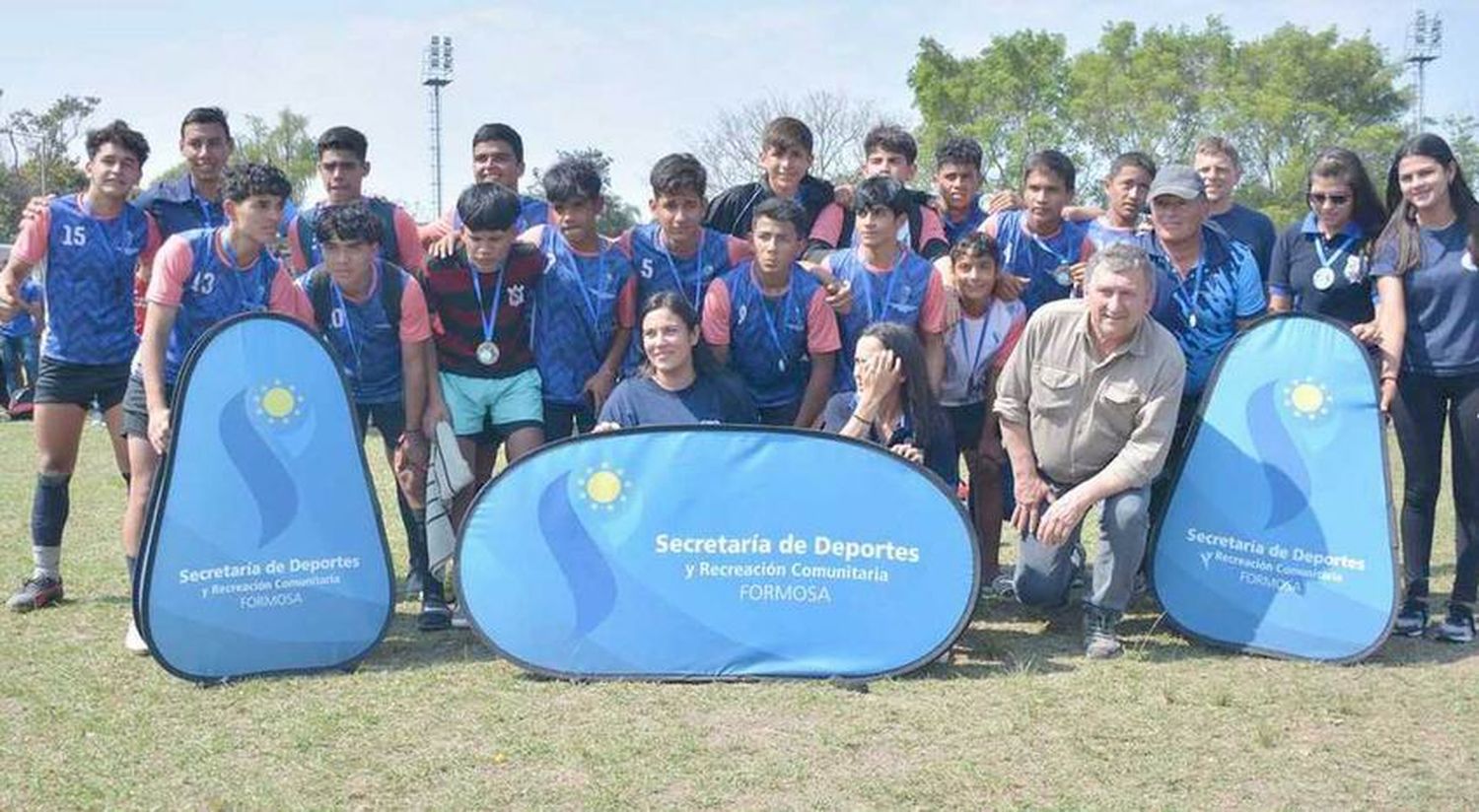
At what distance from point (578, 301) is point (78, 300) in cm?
221

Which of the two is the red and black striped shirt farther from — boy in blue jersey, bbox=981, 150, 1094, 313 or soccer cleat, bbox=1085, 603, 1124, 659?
soccer cleat, bbox=1085, 603, 1124, 659

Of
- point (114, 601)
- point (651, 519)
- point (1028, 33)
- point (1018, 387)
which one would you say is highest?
point (1028, 33)

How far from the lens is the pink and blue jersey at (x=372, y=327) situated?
17.6ft

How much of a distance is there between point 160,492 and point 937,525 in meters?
2.75

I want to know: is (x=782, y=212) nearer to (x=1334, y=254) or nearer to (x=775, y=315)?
(x=775, y=315)

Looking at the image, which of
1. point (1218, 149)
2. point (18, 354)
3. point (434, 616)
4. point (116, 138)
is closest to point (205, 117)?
point (116, 138)

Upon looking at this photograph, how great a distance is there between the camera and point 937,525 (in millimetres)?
4691

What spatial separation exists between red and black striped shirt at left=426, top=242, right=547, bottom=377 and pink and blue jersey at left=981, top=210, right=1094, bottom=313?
2229mm

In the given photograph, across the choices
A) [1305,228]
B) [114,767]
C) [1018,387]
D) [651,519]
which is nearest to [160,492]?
[114,767]

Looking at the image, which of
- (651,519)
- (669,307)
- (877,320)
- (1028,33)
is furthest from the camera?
(1028,33)

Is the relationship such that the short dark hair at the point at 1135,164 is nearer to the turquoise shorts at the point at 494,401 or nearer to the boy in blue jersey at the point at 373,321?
the turquoise shorts at the point at 494,401

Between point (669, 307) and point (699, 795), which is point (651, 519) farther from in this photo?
point (699, 795)

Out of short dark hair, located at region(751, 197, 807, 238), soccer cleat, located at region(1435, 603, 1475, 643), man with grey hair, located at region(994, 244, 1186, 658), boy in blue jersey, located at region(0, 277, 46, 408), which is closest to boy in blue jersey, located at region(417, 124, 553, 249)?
short dark hair, located at region(751, 197, 807, 238)

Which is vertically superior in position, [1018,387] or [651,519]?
[1018,387]
